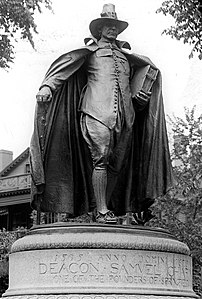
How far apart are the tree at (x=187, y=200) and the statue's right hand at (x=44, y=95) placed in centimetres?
1451

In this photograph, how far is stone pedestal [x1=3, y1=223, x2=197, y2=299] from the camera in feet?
24.7

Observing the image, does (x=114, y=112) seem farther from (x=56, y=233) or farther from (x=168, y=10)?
(x=168, y=10)

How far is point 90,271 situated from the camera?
7.62 m

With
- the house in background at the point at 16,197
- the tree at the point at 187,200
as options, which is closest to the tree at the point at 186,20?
A: the tree at the point at 187,200

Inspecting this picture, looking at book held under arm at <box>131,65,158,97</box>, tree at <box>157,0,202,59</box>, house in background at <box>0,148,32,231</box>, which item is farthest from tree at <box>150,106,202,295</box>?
house in background at <box>0,148,32,231</box>

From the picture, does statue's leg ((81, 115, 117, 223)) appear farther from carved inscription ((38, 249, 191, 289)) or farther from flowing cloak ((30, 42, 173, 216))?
carved inscription ((38, 249, 191, 289))

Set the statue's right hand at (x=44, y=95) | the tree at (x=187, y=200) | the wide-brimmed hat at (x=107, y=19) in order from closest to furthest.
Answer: the statue's right hand at (x=44, y=95) → the wide-brimmed hat at (x=107, y=19) → the tree at (x=187, y=200)

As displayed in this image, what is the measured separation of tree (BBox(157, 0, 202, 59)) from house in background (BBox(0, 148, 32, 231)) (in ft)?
96.0

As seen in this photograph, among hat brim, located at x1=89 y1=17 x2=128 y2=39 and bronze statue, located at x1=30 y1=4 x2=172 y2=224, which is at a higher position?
hat brim, located at x1=89 y1=17 x2=128 y2=39

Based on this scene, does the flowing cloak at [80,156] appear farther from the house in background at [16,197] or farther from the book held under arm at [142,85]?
the house in background at [16,197]

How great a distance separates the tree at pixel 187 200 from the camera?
23.2 meters

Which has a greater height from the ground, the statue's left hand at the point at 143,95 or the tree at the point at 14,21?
the tree at the point at 14,21

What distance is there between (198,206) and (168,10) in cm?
670

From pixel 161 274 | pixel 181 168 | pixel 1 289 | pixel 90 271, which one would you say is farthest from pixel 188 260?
pixel 181 168
